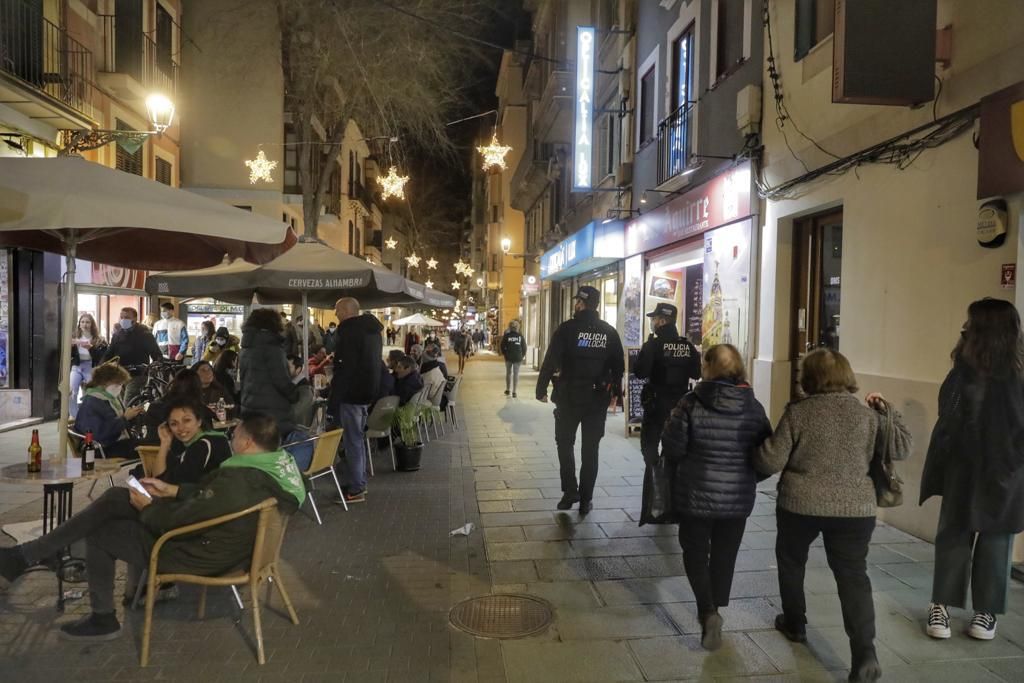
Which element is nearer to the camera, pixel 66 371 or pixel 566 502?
pixel 66 371

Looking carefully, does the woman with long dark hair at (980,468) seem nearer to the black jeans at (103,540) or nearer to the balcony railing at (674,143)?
the black jeans at (103,540)

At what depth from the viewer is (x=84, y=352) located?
11734mm

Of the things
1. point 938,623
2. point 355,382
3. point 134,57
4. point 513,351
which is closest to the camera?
point 938,623

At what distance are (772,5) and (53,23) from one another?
11.2 m

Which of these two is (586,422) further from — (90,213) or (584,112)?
(584,112)

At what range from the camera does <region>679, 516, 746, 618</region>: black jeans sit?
3.64 meters

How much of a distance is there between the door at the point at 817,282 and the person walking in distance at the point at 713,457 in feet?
12.1

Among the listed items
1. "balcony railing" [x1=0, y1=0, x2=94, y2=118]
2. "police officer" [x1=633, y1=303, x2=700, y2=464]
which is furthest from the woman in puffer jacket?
"balcony railing" [x1=0, y1=0, x2=94, y2=118]

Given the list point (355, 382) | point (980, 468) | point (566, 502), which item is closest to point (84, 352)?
point (355, 382)

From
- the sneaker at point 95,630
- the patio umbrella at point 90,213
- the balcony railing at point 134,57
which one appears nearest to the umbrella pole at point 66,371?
the patio umbrella at point 90,213

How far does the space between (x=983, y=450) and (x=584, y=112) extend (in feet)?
37.3

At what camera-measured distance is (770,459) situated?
338 cm

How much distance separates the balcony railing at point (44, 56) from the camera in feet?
33.3

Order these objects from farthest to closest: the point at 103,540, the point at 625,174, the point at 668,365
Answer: the point at 625,174, the point at 668,365, the point at 103,540
